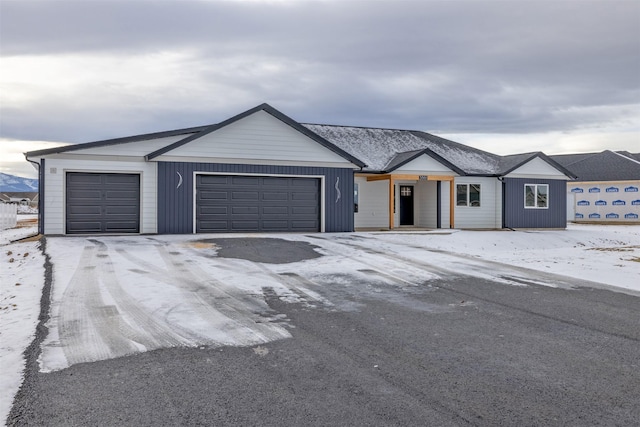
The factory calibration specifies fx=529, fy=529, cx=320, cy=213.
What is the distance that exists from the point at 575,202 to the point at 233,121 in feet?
96.5

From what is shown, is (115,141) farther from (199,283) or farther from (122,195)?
(199,283)

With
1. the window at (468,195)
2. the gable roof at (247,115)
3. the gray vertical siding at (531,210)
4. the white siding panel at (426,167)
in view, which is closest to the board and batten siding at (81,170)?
the gable roof at (247,115)

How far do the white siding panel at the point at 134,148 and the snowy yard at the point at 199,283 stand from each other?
321 centimetres

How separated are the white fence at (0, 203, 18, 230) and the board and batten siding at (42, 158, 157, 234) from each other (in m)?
10.0

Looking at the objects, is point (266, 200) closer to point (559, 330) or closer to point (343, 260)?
point (343, 260)

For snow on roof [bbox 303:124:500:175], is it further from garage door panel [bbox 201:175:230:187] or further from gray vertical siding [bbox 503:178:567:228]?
garage door panel [bbox 201:175:230:187]

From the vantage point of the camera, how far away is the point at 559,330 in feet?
22.8

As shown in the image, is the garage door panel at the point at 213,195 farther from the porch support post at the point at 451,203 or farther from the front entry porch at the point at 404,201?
the porch support post at the point at 451,203

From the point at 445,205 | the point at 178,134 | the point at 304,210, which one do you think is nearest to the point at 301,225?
the point at 304,210

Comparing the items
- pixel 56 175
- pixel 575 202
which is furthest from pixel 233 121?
pixel 575 202

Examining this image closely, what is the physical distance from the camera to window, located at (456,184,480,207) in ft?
86.1

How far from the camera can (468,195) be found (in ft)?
86.4

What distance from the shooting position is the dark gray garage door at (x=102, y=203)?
18.5m

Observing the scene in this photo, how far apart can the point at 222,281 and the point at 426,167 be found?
16406 mm
